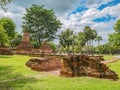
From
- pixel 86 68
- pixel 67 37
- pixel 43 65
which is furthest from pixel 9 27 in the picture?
pixel 86 68

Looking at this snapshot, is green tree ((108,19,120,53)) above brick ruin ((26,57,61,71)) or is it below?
above

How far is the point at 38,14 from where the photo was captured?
65812 mm

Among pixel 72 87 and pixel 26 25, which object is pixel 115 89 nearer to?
pixel 72 87

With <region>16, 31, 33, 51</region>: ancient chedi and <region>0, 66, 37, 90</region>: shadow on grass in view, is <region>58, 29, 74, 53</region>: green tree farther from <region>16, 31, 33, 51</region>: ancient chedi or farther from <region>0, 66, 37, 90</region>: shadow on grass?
<region>0, 66, 37, 90</region>: shadow on grass

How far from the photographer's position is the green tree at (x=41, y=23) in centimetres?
6500

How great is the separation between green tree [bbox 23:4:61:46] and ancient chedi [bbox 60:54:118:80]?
5057 cm

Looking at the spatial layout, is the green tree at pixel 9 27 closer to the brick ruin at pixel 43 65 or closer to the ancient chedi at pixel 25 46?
the ancient chedi at pixel 25 46

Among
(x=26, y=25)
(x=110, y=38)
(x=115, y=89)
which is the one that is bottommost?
(x=115, y=89)

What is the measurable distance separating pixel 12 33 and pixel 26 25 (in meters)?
6.57

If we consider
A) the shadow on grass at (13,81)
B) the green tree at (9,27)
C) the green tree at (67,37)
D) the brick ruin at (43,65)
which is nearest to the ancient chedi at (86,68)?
the shadow on grass at (13,81)

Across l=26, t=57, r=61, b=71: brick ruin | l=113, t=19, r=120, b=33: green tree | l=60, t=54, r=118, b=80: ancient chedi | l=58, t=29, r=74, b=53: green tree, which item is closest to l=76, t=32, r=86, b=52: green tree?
l=58, t=29, r=74, b=53: green tree

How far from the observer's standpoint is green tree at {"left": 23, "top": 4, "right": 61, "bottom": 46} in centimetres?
6500

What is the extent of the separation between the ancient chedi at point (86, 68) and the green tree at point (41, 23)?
50.6 meters

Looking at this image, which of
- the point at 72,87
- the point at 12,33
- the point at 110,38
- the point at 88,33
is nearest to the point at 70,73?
the point at 72,87
